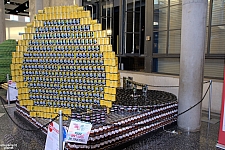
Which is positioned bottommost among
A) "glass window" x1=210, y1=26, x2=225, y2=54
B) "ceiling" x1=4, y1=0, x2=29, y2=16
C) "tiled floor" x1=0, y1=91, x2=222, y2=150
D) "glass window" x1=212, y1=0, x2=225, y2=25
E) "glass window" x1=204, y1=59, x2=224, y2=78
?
"tiled floor" x1=0, y1=91, x2=222, y2=150

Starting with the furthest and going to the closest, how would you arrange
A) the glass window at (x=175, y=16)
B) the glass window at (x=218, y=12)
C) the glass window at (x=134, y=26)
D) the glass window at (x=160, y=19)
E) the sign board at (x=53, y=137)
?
1. the glass window at (x=134, y=26)
2. the glass window at (x=160, y=19)
3. the glass window at (x=175, y=16)
4. the glass window at (x=218, y=12)
5. the sign board at (x=53, y=137)

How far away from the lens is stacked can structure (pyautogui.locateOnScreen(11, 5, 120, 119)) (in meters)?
2.90

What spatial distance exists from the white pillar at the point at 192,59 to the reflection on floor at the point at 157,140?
0.28 metres

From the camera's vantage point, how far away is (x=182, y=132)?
13.1 feet

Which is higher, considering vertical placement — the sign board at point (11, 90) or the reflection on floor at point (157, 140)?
the sign board at point (11, 90)

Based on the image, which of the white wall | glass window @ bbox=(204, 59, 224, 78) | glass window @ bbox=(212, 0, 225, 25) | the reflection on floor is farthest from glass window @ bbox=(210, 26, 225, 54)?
the reflection on floor

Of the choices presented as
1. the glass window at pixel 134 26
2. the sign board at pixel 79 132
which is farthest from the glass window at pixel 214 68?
the sign board at pixel 79 132

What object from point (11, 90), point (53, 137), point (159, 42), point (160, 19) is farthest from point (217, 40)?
point (11, 90)

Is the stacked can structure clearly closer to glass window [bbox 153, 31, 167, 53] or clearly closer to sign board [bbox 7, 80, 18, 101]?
sign board [bbox 7, 80, 18, 101]

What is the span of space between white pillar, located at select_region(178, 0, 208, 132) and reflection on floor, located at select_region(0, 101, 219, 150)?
0.93ft

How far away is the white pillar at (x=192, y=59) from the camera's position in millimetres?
3801

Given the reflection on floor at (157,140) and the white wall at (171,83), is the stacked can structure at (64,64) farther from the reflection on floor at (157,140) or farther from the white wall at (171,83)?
the white wall at (171,83)

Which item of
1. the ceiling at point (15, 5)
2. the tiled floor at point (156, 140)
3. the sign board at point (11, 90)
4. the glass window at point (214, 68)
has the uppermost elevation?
the ceiling at point (15, 5)

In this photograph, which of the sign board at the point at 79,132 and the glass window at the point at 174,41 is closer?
the sign board at the point at 79,132
